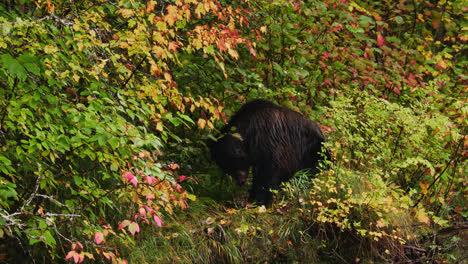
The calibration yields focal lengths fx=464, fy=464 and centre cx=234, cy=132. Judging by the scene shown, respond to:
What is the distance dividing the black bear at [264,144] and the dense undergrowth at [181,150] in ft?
0.72

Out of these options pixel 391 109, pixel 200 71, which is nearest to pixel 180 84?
pixel 200 71

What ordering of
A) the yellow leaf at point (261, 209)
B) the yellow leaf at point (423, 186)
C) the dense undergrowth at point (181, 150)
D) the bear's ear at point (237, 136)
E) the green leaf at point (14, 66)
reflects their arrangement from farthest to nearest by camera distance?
1. the yellow leaf at point (423, 186)
2. the bear's ear at point (237, 136)
3. the yellow leaf at point (261, 209)
4. the dense undergrowth at point (181, 150)
5. the green leaf at point (14, 66)

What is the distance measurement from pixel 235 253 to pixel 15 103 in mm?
2367

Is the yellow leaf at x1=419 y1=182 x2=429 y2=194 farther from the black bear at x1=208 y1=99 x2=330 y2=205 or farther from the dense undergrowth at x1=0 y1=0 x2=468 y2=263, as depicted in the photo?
the black bear at x1=208 y1=99 x2=330 y2=205

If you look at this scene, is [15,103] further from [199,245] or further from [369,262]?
[369,262]

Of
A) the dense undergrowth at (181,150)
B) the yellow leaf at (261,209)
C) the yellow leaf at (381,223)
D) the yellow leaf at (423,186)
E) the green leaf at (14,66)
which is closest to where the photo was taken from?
the green leaf at (14,66)

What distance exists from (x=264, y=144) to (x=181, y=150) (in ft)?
3.37

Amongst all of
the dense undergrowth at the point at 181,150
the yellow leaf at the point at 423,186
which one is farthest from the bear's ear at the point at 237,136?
the yellow leaf at the point at 423,186

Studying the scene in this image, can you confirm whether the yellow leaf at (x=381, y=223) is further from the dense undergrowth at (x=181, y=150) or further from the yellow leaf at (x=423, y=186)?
the yellow leaf at (x=423, y=186)

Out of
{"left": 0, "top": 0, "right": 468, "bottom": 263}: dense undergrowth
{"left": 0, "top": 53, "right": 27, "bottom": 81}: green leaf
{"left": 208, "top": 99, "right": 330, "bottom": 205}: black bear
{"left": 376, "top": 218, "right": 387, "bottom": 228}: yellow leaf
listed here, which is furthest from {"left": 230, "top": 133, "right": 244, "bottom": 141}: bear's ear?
{"left": 0, "top": 53, "right": 27, "bottom": 81}: green leaf

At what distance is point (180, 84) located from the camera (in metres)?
5.17

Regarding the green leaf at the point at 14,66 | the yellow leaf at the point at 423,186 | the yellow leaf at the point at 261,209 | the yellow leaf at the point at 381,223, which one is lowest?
the yellow leaf at the point at 261,209

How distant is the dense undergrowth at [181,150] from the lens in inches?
118

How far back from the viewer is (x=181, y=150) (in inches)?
211
